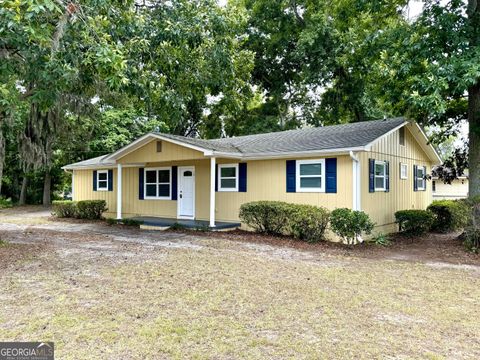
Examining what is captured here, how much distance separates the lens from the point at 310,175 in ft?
36.0

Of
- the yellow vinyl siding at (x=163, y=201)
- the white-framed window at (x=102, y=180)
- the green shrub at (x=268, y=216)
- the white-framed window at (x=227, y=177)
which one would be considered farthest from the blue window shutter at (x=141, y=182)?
the green shrub at (x=268, y=216)

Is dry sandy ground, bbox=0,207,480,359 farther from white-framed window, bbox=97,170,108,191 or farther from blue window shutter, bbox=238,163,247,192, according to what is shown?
white-framed window, bbox=97,170,108,191

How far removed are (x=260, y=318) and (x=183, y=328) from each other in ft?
3.03

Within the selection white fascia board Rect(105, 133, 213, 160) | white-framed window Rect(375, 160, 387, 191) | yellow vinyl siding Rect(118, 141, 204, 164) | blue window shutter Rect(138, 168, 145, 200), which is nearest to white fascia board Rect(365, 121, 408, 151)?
white-framed window Rect(375, 160, 387, 191)

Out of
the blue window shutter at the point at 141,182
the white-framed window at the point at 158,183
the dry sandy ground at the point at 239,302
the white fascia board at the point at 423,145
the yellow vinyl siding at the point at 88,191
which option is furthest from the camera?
the yellow vinyl siding at the point at 88,191

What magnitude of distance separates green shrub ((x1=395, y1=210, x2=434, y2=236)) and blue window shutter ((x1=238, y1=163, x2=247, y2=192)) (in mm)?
5110

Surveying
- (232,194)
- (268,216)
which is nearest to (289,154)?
(268,216)

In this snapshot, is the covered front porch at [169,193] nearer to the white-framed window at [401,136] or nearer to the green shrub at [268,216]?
the green shrub at [268,216]

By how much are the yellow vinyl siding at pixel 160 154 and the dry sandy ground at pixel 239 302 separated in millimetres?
4326

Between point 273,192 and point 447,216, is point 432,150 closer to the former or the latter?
point 447,216

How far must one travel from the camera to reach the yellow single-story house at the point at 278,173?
34.3ft

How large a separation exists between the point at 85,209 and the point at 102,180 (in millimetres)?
1771

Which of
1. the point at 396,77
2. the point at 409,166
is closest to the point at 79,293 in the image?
the point at 396,77

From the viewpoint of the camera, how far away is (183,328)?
12.7ft
